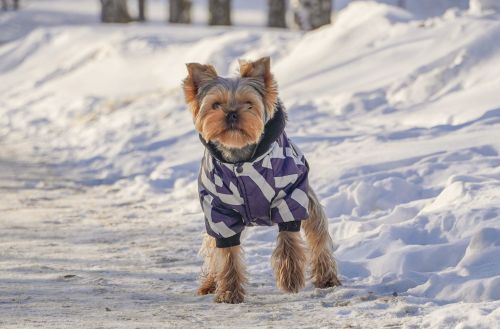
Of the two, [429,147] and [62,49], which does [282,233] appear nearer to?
[429,147]

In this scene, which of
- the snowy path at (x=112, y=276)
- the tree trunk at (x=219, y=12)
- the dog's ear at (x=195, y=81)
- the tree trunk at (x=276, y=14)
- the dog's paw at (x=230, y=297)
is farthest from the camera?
the tree trunk at (x=276, y=14)

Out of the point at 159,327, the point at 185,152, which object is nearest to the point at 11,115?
the point at 185,152

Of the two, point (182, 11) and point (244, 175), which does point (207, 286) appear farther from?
point (182, 11)

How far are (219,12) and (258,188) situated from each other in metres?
19.1

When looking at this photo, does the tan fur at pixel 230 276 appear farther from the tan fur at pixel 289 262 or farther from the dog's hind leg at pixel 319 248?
the dog's hind leg at pixel 319 248

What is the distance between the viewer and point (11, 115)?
19281mm

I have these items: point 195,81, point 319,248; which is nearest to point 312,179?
point 319,248

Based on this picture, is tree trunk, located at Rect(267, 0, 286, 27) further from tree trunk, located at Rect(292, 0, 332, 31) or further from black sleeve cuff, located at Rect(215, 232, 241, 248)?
black sleeve cuff, located at Rect(215, 232, 241, 248)

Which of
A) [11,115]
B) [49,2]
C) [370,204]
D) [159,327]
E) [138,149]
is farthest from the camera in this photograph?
[49,2]

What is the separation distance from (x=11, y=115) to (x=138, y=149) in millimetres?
6336

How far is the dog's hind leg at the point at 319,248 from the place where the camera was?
680 cm

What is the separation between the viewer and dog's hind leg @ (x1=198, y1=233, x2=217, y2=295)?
22.2 feet

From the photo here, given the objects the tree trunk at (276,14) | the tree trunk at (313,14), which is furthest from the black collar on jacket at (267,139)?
the tree trunk at (276,14)

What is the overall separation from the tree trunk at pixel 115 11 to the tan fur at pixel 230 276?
2061 cm
